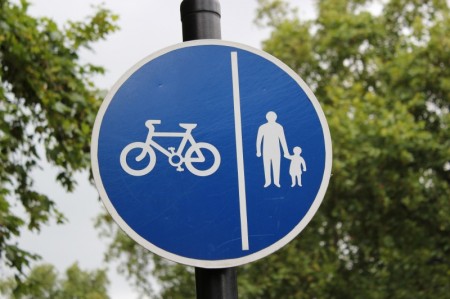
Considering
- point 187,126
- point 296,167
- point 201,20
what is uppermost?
point 201,20

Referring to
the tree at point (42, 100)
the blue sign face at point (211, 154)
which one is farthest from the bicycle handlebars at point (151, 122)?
the tree at point (42, 100)

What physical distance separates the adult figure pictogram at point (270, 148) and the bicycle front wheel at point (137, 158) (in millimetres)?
280

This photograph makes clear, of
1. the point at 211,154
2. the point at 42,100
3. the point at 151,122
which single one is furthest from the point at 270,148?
the point at 42,100

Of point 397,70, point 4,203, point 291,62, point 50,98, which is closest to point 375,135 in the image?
point 397,70

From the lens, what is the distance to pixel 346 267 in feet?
41.8

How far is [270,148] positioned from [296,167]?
3.4 inches

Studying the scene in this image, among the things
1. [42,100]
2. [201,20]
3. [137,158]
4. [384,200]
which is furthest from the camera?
[384,200]

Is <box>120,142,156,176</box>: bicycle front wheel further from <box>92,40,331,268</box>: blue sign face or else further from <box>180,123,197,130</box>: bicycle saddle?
<box>180,123,197,130</box>: bicycle saddle

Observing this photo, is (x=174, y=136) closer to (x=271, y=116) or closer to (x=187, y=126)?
(x=187, y=126)

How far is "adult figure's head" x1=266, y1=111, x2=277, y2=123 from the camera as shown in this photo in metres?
1.87

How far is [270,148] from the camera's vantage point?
1.81m

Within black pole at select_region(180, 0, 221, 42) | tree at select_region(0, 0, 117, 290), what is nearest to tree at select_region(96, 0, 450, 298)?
tree at select_region(0, 0, 117, 290)

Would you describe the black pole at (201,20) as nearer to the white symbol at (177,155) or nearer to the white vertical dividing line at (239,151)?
the white vertical dividing line at (239,151)

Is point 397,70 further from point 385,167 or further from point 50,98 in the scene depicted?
point 50,98
